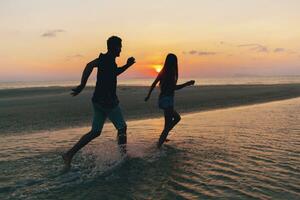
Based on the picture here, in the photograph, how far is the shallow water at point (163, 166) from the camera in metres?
5.77

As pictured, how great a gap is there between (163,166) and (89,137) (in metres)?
1.55

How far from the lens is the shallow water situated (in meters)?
5.77

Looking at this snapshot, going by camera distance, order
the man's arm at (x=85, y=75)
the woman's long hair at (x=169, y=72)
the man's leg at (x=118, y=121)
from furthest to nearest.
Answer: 1. the woman's long hair at (x=169, y=72)
2. the man's leg at (x=118, y=121)
3. the man's arm at (x=85, y=75)

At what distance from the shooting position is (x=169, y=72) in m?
9.37

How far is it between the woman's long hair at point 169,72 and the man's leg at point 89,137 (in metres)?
2.45

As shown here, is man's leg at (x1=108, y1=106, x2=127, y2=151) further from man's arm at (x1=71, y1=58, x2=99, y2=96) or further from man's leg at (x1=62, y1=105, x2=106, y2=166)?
man's arm at (x1=71, y1=58, x2=99, y2=96)

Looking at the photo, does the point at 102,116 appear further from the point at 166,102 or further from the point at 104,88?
the point at 166,102

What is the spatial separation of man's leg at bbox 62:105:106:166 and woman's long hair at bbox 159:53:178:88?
2.45 m

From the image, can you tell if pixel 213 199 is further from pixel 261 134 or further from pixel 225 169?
pixel 261 134

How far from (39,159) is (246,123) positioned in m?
7.65

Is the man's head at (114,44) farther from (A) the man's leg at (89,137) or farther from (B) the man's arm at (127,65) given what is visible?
(A) the man's leg at (89,137)

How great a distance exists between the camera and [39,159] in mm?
8141

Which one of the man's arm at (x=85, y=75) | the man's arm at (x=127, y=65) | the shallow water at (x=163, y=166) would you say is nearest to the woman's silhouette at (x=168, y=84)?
the shallow water at (x=163, y=166)

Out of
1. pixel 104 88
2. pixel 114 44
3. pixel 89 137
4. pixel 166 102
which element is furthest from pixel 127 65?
pixel 166 102
